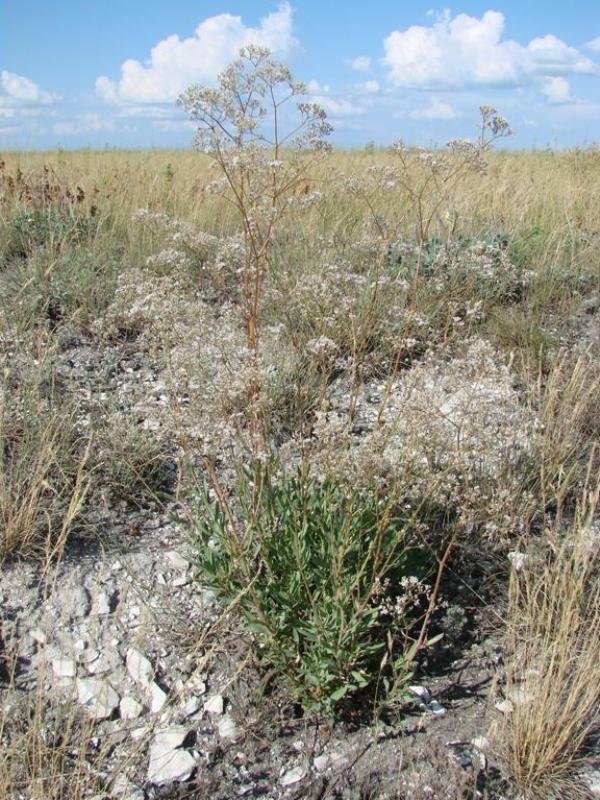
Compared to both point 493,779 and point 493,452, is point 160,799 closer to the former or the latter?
point 493,779

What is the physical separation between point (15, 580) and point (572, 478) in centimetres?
265

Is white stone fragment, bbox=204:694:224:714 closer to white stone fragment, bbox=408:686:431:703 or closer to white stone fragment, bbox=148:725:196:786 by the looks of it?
white stone fragment, bbox=148:725:196:786

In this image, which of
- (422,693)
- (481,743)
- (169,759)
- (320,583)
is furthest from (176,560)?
(481,743)

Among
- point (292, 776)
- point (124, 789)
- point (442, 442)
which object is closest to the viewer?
point (124, 789)

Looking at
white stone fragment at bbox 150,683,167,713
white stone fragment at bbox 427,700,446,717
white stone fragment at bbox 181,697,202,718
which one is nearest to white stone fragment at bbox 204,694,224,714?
white stone fragment at bbox 181,697,202,718

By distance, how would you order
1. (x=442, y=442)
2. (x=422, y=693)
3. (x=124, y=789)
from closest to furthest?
(x=124, y=789), (x=422, y=693), (x=442, y=442)

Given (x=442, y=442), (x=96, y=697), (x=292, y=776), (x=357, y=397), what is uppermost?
(x=442, y=442)

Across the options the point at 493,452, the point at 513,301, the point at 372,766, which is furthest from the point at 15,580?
the point at 513,301

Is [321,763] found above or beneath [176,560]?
beneath

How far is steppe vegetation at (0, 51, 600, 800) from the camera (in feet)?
7.72

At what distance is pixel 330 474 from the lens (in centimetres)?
245

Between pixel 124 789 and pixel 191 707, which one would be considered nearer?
pixel 124 789

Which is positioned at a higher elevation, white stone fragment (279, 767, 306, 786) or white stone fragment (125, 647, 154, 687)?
white stone fragment (125, 647, 154, 687)

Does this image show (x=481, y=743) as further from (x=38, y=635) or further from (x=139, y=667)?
(x=38, y=635)
